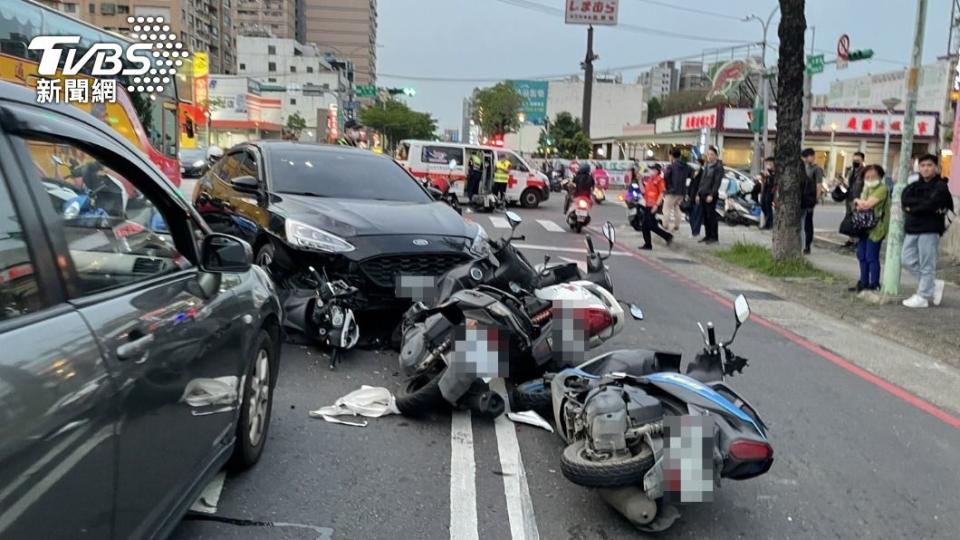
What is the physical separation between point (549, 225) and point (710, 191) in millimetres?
5213

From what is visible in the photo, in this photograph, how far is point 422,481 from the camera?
393 centimetres

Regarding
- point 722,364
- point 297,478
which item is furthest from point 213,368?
point 722,364

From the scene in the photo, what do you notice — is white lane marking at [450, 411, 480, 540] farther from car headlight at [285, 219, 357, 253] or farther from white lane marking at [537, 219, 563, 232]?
white lane marking at [537, 219, 563, 232]

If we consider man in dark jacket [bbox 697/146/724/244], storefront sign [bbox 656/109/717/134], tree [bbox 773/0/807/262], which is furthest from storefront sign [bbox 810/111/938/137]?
tree [bbox 773/0/807/262]

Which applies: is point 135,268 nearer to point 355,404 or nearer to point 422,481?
point 422,481

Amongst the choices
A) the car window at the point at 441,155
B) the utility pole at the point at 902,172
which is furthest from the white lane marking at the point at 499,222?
the utility pole at the point at 902,172

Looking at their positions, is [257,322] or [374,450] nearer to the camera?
[257,322]

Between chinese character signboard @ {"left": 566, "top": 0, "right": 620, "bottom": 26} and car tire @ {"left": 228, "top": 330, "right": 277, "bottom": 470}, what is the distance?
177 ft

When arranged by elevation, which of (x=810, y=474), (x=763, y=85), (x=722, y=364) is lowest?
(x=810, y=474)

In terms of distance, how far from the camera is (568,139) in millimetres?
62562

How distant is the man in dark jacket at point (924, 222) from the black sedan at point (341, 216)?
5352mm

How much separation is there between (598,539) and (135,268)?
2.23m

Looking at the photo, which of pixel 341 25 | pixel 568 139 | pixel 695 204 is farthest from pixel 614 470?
pixel 341 25

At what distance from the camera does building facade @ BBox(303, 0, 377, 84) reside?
181m
